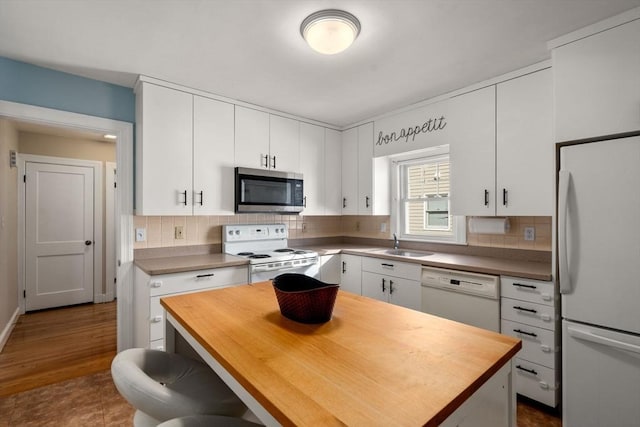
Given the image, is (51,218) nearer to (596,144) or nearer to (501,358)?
(501,358)

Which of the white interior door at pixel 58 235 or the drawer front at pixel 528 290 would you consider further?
the white interior door at pixel 58 235

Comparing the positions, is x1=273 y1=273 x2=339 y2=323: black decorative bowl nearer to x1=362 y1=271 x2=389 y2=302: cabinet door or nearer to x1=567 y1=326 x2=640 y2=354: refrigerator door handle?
x1=567 y1=326 x2=640 y2=354: refrigerator door handle

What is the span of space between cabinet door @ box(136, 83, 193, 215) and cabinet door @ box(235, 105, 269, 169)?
453mm

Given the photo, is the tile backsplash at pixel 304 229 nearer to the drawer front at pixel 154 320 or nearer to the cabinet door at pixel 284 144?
the cabinet door at pixel 284 144

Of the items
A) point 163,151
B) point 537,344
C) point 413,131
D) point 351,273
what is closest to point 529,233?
point 537,344

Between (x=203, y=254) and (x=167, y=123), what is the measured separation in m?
1.25

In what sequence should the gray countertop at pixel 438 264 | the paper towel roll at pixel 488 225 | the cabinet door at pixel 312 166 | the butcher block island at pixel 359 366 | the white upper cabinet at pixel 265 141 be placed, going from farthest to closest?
1. the cabinet door at pixel 312 166
2. the white upper cabinet at pixel 265 141
3. the paper towel roll at pixel 488 225
4. the gray countertop at pixel 438 264
5. the butcher block island at pixel 359 366

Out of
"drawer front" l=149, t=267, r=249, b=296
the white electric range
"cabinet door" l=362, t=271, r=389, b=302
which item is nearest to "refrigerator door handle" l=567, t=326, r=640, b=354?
"cabinet door" l=362, t=271, r=389, b=302

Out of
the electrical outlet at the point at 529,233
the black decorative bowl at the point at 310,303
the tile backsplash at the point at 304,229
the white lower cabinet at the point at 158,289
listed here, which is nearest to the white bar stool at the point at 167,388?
the black decorative bowl at the point at 310,303

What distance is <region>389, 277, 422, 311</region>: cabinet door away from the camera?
2705 millimetres

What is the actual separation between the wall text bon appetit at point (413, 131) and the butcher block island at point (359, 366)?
2132 mm

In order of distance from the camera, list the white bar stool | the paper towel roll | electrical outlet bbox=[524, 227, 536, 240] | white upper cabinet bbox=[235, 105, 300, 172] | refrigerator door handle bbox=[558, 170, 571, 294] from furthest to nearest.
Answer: white upper cabinet bbox=[235, 105, 300, 172] → the paper towel roll → electrical outlet bbox=[524, 227, 536, 240] → refrigerator door handle bbox=[558, 170, 571, 294] → the white bar stool

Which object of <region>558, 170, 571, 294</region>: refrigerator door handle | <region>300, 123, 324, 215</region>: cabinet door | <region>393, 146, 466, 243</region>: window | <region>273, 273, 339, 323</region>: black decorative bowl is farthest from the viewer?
<region>300, 123, 324, 215</region>: cabinet door

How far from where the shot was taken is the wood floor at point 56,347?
2434mm
